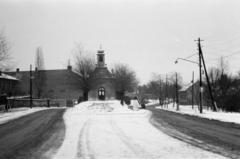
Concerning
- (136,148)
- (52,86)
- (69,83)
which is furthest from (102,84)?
(136,148)

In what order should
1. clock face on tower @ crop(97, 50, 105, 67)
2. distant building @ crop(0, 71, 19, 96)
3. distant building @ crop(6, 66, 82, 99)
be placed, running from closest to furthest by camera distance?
clock face on tower @ crop(97, 50, 105, 67) < distant building @ crop(0, 71, 19, 96) < distant building @ crop(6, 66, 82, 99)

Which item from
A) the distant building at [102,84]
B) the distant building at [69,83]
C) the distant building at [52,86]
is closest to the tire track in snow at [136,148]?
the distant building at [69,83]

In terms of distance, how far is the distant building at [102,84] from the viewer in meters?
66.3

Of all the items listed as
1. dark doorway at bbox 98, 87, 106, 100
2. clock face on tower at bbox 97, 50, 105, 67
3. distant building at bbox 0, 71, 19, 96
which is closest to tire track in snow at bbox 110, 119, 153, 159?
dark doorway at bbox 98, 87, 106, 100

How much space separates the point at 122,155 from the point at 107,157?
1.82ft

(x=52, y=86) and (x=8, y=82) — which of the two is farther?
(x=52, y=86)

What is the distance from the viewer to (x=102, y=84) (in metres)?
68.2

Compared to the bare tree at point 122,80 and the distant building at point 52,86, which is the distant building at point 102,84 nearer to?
the bare tree at point 122,80

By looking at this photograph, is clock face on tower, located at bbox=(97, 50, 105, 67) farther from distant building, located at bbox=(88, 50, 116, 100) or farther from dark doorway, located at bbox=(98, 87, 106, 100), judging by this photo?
dark doorway, located at bbox=(98, 87, 106, 100)

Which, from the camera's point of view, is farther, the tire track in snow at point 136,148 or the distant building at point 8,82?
the distant building at point 8,82

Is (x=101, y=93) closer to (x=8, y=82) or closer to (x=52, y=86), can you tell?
(x=52, y=86)

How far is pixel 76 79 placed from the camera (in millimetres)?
60469

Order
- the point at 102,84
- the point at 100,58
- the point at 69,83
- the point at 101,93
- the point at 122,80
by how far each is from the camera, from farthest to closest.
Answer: the point at 122,80 → the point at 100,58 → the point at 101,93 → the point at 102,84 → the point at 69,83

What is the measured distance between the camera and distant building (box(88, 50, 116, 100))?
66312 millimetres
